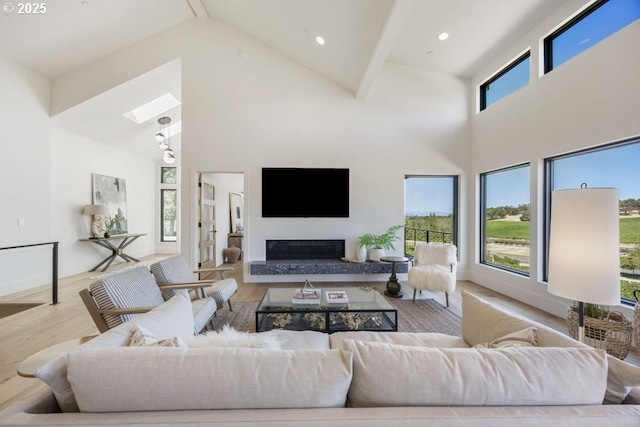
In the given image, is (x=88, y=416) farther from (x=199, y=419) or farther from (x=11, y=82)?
(x=11, y=82)

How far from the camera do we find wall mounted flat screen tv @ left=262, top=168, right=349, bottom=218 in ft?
17.1

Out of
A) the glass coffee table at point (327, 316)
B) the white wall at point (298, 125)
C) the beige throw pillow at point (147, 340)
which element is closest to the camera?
the beige throw pillow at point (147, 340)

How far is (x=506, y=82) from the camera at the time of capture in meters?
4.62

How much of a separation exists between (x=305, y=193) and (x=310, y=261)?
4.04 feet

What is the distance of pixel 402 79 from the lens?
530cm

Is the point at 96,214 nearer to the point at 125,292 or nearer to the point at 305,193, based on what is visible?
the point at 305,193

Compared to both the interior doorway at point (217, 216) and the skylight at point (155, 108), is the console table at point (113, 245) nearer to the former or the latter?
the interior doorway at point (217, 216)

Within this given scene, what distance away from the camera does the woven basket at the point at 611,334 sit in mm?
2266

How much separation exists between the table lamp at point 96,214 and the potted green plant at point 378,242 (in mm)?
5136

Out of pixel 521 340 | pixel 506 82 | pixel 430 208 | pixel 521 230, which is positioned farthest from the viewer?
pixel 430 208

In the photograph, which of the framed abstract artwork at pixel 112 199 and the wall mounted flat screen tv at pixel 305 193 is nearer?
the wall mounted flat screen tv at pixel 305 193

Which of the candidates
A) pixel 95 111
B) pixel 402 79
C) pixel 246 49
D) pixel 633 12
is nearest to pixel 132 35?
pixel 95 111

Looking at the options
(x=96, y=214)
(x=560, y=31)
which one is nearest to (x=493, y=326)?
(x=560, y=31)

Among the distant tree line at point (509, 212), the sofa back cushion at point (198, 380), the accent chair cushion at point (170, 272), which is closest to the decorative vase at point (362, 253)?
the distant tree line at point (509, 212)
